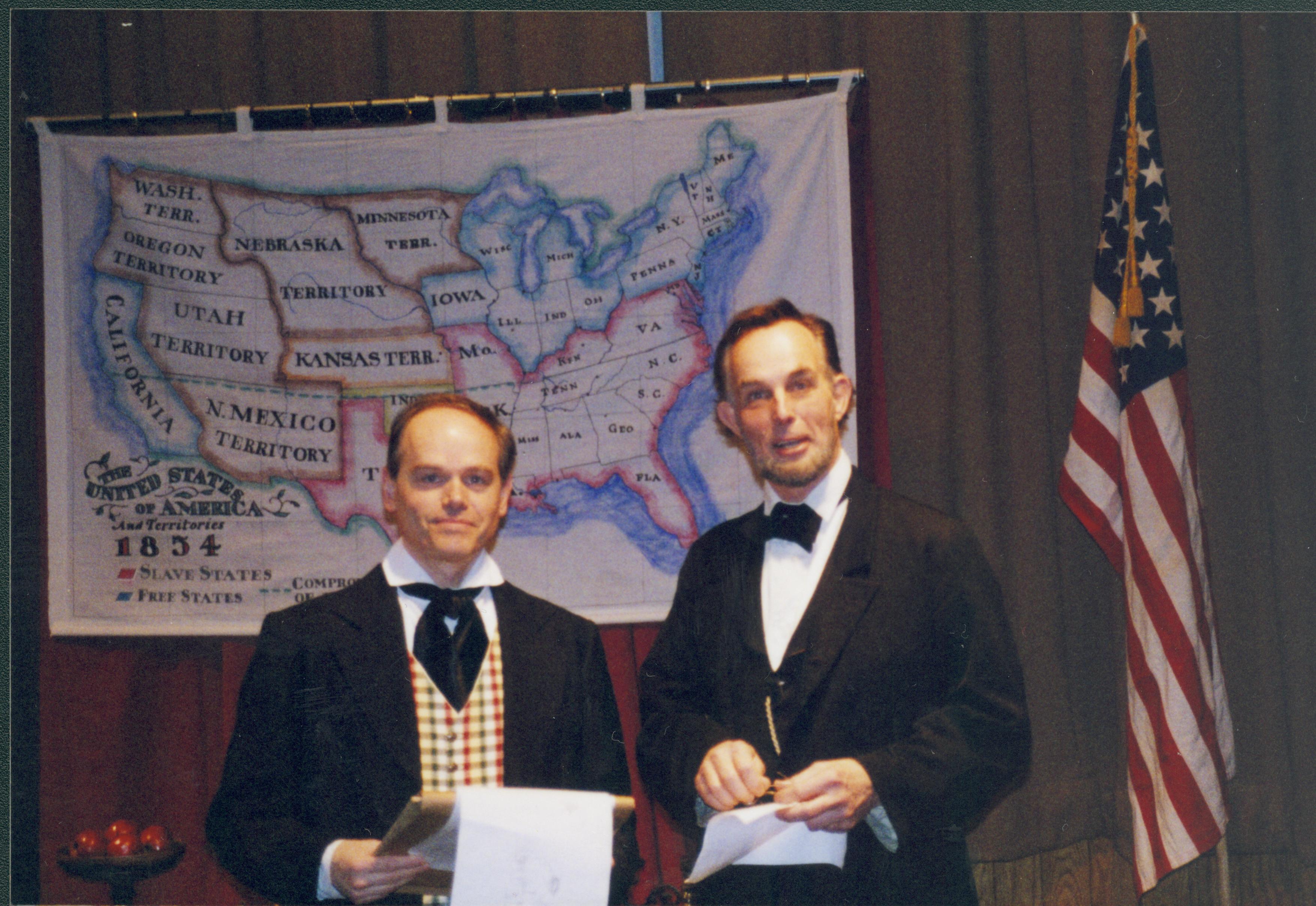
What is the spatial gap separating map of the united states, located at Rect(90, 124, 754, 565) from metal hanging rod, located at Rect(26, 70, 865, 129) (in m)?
0.15

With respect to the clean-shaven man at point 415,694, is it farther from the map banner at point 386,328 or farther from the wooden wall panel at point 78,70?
the wooden wall panel at point 78,70

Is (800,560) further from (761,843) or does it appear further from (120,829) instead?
(120,829)

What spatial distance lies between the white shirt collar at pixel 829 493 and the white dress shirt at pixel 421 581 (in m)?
0.60

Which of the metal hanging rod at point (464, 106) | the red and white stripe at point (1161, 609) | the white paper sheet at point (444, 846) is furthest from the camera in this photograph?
the metal hanging rod at point (464, 106)

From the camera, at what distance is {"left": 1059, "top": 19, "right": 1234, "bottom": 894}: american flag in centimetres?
281

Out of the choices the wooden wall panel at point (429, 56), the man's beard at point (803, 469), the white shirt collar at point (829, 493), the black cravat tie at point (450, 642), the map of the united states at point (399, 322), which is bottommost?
the black cravat tie at point (450, 642)

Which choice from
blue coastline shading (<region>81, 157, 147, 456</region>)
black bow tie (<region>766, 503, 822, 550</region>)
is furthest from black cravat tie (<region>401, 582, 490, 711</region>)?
blue coastline shading (<region>81, 157, 147, 456</region>)

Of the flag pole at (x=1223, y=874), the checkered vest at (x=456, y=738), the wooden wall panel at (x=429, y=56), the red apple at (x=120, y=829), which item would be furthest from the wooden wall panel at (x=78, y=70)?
the flag pole at (x=1223, y=874)

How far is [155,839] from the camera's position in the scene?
2990 mm

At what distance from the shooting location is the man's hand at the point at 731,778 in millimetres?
1954

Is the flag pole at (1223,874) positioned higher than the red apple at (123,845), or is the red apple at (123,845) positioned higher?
the red apple at (123,845)

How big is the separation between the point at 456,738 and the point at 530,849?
0.40m

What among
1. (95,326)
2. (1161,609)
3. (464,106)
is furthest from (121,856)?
(1161,609)

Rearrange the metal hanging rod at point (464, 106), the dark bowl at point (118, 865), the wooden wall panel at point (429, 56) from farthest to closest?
the wooden wall panel at point (429, 56) < the metal hanging rod at point (464, 106) < the dark bowl at point (118, 865)
